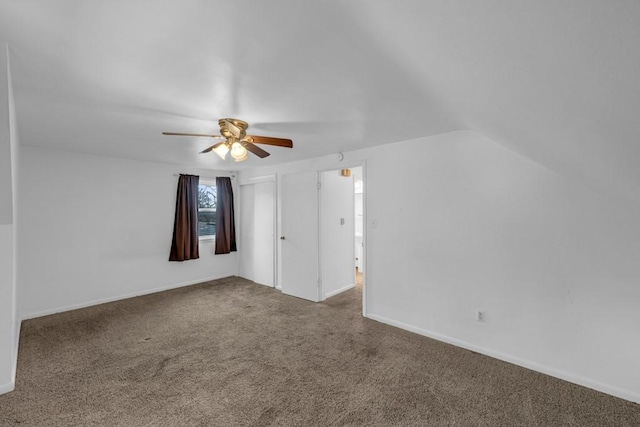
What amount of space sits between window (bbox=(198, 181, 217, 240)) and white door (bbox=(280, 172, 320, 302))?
1625 mm

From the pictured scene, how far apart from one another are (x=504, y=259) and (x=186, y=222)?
4607mm

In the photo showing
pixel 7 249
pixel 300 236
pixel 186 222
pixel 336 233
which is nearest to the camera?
pixel 7 249

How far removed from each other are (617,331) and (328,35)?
2890mm

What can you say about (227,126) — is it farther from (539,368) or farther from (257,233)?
(539,368)

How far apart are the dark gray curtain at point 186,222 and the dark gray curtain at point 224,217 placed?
16.9 inches

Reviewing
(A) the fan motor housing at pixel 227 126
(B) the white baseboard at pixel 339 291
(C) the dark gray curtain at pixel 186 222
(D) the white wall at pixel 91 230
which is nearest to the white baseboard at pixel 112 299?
(D) the white wall at pixel 91 230

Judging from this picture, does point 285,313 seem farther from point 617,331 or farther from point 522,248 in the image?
point 617,331

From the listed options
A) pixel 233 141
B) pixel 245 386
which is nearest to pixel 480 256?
pixel 245 386

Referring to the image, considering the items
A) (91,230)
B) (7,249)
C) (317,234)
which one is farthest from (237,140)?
(91,230)

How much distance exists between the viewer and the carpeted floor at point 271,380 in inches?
73.7

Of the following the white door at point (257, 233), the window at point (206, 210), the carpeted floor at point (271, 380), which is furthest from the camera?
the window at point (206, 210)

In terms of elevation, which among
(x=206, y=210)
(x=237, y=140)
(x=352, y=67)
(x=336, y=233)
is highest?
(x=352, y=67)

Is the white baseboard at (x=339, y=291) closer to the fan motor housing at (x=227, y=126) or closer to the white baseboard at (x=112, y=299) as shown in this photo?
the white baseboard at (x=112, y=299)

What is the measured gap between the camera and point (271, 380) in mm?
2260
